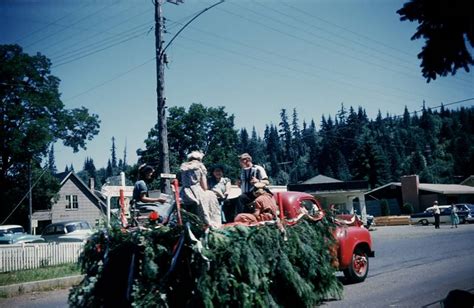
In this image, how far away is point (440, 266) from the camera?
11.9m

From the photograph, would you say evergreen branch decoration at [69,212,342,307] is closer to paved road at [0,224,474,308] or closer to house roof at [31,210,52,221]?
paved road at [0,224,474,308]

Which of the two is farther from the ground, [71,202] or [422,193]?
[71,202]

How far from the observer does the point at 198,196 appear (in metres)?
6.42

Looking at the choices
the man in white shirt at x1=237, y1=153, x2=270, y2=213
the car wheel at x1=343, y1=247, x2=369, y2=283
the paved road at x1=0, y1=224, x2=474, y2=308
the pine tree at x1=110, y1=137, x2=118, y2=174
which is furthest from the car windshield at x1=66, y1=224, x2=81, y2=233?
the pine tree at x1=110, y1=137, x2=118, y2=174

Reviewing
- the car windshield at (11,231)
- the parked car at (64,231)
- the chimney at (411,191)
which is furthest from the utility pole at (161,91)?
the chimney at (411,191)

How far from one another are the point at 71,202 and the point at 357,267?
161 feet

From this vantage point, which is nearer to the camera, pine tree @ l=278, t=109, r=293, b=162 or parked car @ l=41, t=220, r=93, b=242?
parked car @ l=41, t=220, r=93, b=242

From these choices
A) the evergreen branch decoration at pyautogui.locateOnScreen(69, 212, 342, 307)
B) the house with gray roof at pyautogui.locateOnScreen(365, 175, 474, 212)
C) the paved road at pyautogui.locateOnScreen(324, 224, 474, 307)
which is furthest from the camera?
the house with gray roof at pyautogui.locateOnScreen(365, 175, 474, 212)

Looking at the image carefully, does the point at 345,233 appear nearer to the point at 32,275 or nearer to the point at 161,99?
the point at 161,99

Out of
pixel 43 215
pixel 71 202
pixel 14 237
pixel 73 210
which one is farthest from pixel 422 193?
pixel 14 237

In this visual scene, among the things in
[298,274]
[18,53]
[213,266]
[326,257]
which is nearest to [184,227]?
[213,266]

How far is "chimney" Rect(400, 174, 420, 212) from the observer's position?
58.6 meters

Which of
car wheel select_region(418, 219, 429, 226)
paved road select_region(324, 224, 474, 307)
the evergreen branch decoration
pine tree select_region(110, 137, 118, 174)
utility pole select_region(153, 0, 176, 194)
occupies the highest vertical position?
pine tree select_region(110, 137, 118, 174)

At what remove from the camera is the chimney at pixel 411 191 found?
192ft
